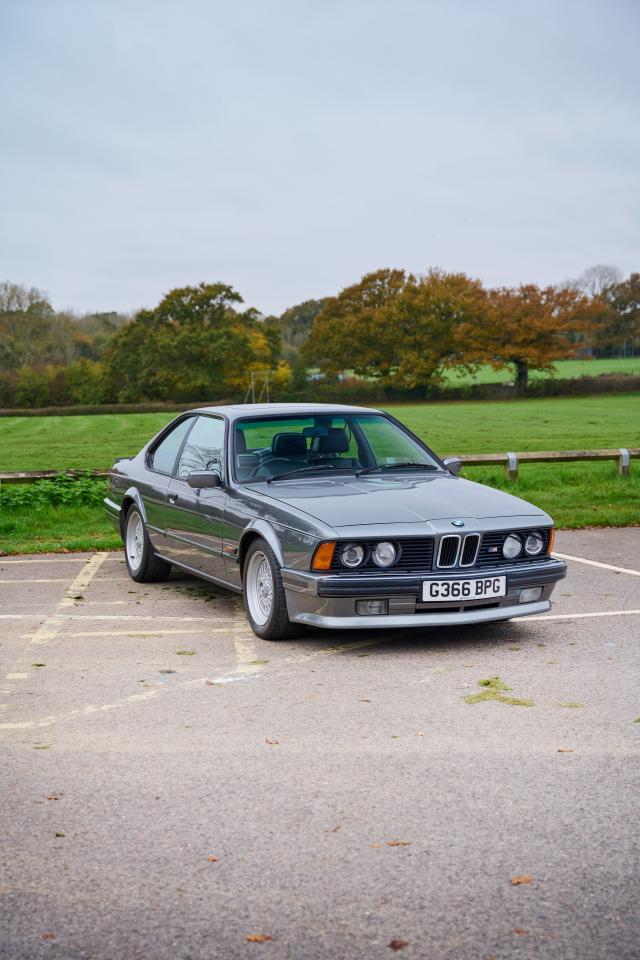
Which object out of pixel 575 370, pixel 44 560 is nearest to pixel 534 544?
pixel 44 560

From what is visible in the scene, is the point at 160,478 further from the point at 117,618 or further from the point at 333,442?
the point at 333,442

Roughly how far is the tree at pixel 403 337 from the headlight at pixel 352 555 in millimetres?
75710

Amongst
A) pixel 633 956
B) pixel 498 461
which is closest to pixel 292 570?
pixel 633 956

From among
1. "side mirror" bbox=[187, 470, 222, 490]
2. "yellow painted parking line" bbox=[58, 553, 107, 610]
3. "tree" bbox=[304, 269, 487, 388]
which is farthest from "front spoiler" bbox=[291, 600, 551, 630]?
"tree" bbox=[304, 269, 487, 388]

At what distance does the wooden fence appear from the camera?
14.9 metres

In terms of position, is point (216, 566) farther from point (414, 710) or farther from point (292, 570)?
point (414, 710)

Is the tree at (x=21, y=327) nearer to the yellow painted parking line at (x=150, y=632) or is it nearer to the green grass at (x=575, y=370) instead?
the green grass at (x=575, y=370)

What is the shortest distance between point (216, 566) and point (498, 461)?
28.8ft

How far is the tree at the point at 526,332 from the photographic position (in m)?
83.1

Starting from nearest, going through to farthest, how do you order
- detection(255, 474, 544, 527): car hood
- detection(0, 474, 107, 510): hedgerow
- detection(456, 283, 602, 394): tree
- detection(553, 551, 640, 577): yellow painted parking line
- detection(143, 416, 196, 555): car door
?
detection(255, 474, 544, 527): car hood → detection(143, 416, 196, 555): car door → detection(553, 551, 640, 577): yellow painted parking line → detection(0, 474, 107, 510): hedgerow → detection(456, 283, 602, 394): tree

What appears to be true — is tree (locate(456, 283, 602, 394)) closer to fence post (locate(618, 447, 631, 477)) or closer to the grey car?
fence post (locate(618, 447, 631, 477))

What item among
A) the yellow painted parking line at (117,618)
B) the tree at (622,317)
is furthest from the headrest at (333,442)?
the tree at (622,317)

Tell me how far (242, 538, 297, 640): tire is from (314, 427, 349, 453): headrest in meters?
1.14

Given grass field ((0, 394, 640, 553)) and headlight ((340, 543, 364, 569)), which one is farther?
grass field ((0, 394, 640, 553))
